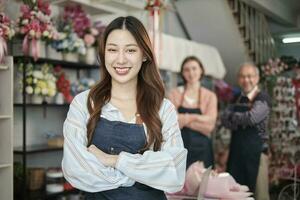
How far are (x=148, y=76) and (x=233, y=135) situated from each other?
2165 mm

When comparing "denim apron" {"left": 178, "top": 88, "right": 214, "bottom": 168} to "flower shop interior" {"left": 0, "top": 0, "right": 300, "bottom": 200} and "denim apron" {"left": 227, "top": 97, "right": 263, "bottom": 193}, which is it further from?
"flower shop interior" {"left": 0, "top": 0, "right": 300, "bottom": 200}

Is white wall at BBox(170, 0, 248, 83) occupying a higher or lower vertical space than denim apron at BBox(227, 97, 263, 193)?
higher

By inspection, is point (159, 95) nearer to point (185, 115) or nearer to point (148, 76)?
point (148, 76)

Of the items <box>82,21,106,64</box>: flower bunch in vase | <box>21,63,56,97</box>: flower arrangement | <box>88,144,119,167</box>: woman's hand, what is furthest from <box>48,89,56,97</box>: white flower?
<box>88,144,119,167</box>: woman's hand

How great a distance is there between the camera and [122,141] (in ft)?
4.51

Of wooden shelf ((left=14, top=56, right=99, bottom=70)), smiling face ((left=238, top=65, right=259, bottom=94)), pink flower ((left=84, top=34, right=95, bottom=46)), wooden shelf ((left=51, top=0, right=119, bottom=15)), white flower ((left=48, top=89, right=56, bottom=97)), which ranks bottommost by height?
white flower ((left=48, top=89, right=56, bottom=97))

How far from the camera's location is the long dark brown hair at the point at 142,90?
4.55 ft

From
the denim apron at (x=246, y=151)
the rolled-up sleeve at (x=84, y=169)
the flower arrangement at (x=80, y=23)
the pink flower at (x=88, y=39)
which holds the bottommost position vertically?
the denim apron at (x=246, y=151)

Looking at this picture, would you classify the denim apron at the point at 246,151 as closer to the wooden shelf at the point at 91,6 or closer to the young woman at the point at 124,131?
the wooden shelf at the point at 91,6

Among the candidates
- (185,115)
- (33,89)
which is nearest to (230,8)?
(185,115)

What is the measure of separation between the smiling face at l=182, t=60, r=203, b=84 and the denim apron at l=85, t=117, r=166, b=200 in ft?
6.39

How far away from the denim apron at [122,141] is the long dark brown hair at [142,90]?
0.9 inches

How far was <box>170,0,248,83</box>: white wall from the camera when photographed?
5.15m

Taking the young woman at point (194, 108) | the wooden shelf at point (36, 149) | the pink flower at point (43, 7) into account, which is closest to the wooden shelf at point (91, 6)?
the pink flower at point (43, 7)
